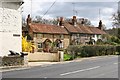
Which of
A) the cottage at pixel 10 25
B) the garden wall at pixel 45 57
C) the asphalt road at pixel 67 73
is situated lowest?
the asphalt road at pixel 67 73

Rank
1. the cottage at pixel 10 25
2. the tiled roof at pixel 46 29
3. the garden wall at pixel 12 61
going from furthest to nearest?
the tiled roof at pixel 46 29 < the cottage at pixel 10 25 < the garden wall at pixel 12 61

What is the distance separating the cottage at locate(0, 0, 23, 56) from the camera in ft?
92.4

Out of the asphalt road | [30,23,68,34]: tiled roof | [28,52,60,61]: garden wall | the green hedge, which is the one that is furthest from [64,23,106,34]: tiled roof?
the asphalt road

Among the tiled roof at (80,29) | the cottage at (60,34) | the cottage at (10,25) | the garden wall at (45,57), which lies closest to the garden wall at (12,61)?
the cottage at (10,25)

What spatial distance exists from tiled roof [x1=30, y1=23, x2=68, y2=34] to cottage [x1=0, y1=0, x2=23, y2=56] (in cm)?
3403

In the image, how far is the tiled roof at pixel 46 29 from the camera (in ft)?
214

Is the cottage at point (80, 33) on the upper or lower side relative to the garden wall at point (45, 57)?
upper

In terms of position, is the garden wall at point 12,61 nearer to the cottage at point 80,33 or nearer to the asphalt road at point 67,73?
the asphalt road at point 67,73

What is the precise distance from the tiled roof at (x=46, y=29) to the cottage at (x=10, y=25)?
34033mm

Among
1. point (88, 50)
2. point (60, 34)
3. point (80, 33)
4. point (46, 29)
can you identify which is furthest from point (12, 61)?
point (80, 33)

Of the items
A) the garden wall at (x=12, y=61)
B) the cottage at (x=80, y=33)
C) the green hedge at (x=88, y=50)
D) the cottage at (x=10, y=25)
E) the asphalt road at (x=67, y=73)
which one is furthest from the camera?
the cottage at (x=80, y=33)

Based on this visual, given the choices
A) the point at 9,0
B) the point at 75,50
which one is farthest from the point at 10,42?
the point at 75,50

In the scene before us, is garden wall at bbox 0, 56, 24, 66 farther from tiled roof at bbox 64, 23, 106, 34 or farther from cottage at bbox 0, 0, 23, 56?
tiled roof at bbox 64, 23, 106, 34

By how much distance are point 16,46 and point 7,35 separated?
1.92 metres
